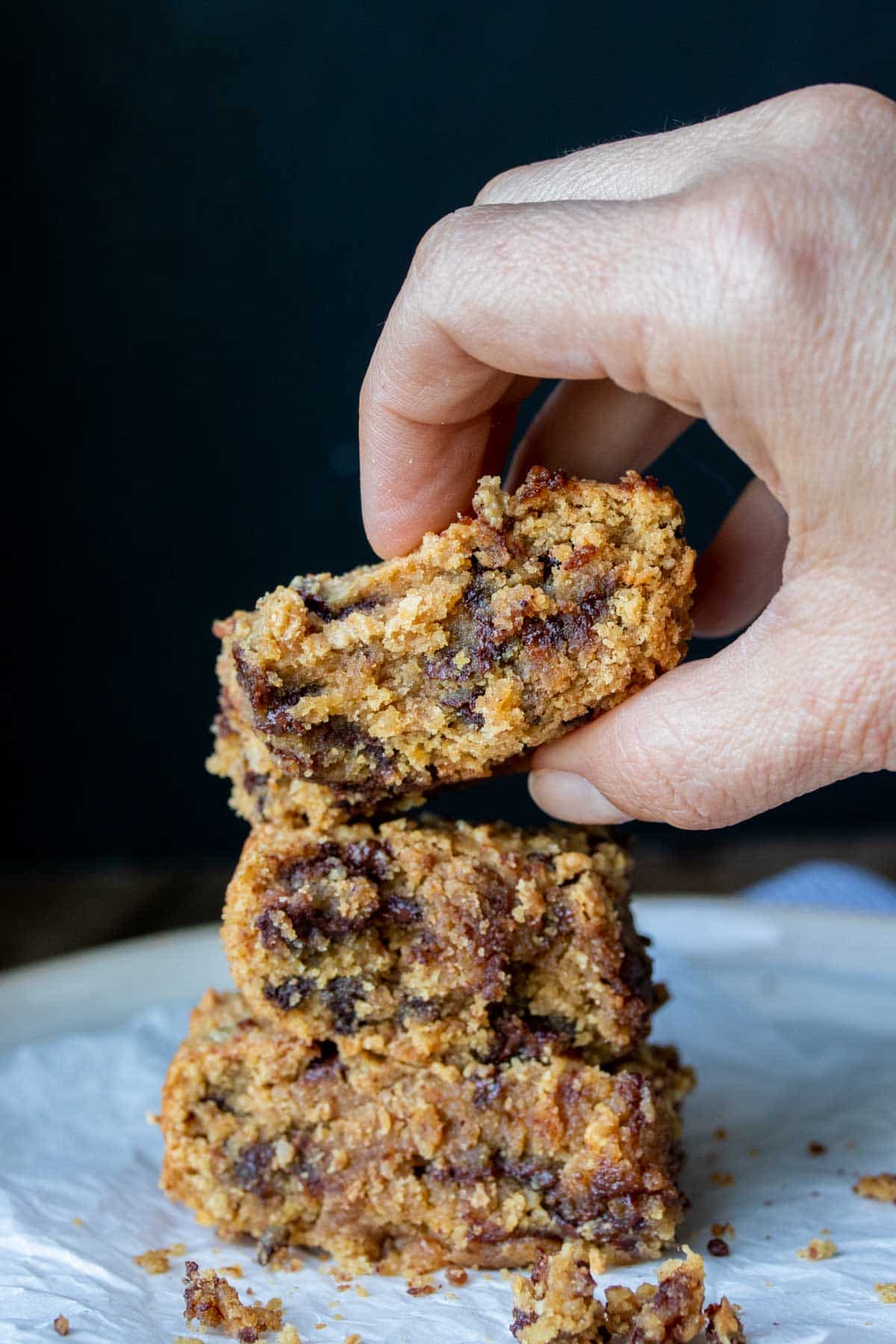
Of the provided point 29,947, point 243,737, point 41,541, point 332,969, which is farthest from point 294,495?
point 332,969

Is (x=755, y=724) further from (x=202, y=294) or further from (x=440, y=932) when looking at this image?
(x=202, y=294)

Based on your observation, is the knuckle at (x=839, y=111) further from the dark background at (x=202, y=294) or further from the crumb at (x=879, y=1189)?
the dark background at (x=202, y=294)

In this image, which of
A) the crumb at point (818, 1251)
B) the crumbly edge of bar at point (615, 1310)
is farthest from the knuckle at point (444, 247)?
the crumb at point (818, 1251)

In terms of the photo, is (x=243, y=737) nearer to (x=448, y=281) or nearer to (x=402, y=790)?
(x=402, y=790)

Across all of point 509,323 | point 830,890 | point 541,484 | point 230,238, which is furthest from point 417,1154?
point 230,238

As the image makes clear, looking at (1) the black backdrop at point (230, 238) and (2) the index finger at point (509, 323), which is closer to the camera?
(2) the index finger at point (509, 323)

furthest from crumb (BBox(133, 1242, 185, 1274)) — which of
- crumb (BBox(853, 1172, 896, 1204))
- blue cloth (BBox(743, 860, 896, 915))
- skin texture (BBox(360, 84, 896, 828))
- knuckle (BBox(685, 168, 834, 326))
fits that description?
blue cloth (BBox(743, 860, 896, 915))

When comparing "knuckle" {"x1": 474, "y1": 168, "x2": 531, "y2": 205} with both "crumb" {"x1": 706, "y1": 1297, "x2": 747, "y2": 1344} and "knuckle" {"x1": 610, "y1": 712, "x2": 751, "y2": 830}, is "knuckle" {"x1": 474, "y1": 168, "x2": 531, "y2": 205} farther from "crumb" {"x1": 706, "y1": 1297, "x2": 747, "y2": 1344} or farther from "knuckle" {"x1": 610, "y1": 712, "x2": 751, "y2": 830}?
"crumb" {"x1": 706, "y1": 1297, "x2": 747, "y2": 1344}
